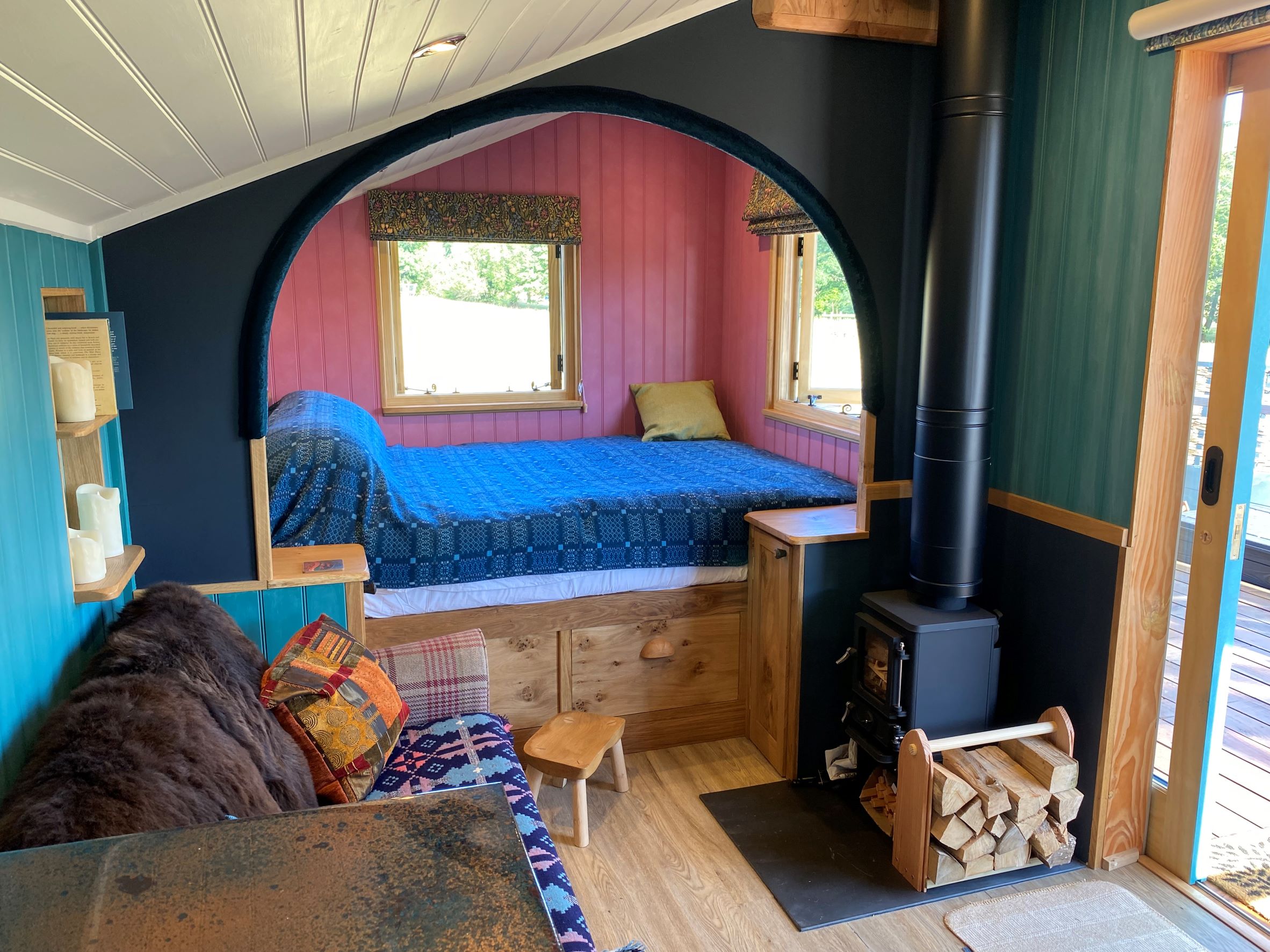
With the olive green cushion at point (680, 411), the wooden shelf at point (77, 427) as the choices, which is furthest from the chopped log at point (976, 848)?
the olive green cushion at point (680, 411)

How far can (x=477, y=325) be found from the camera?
491cm

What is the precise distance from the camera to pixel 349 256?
4.61m

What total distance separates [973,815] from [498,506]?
1750 mm

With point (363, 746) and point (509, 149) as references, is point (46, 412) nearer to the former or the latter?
point (363, 746)

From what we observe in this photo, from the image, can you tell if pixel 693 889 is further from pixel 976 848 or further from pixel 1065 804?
pixel 1065 804

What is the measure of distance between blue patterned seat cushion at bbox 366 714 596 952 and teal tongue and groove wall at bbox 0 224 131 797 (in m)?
0.68

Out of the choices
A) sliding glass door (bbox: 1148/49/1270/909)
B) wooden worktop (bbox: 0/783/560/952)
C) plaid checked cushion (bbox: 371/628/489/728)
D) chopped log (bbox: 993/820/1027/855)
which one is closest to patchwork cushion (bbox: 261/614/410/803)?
plaid checked cushion (bbox: 371/628/489/728)

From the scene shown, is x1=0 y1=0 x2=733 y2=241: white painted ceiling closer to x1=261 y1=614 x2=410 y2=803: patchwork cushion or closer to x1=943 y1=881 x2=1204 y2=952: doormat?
x1=261 y1=614 x2=410 y2=803: patchwork cushion

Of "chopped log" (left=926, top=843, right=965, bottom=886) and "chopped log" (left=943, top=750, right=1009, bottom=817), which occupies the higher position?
"chopped log" (left=943, top=750, right=1009, bottom=817)

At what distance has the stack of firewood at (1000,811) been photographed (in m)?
2.42

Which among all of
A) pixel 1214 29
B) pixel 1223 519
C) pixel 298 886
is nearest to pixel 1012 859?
pixel 1223 519

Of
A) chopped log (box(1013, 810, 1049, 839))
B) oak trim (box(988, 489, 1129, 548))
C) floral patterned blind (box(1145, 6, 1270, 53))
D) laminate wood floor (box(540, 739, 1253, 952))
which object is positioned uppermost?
floral patterned blind (box(1145, 6, 1270, 53))

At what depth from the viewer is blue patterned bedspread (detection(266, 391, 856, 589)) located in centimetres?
290

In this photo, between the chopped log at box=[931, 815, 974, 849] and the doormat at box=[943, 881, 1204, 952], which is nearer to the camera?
the doormat at box=[943, 881, 1204, 952]
